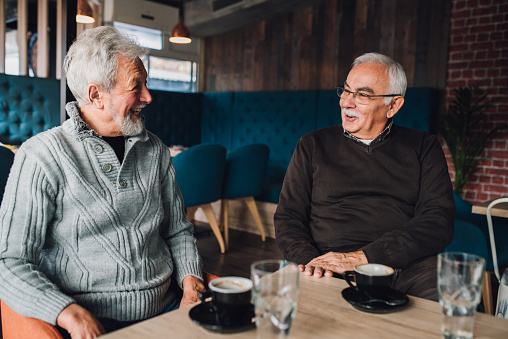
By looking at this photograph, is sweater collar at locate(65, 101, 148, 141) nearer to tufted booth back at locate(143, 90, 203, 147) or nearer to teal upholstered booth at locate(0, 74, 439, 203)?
teal upholstered booth at locate(0, 74, 439, 203)

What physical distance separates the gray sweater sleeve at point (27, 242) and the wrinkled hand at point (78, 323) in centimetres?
2

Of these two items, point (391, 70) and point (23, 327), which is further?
point (391, 70)

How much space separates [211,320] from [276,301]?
191mm

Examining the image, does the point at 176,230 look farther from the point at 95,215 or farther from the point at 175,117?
the point at 175,117

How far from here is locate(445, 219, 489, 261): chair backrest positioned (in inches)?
90.3

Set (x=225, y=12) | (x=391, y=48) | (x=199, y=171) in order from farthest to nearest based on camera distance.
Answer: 1. (x=225, y=12)
2. (x=391, y=48)
3. (x=199, y=171)

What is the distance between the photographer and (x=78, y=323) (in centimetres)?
108

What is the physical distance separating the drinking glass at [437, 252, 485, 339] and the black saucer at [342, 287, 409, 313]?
0.49 feet

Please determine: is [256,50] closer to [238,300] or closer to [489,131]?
[489,131]

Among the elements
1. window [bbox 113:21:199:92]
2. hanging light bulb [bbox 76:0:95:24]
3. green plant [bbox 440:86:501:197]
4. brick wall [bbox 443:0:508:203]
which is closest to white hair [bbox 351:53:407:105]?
green plant [bbox 440:86:501:197]

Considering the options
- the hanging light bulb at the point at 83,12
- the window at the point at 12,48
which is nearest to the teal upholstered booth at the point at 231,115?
the hanging light bulb at the point at 83,12

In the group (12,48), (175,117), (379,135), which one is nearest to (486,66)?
(379,135)

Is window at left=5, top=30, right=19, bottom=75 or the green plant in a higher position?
window at left=5, top=30, right=19, bottom=75

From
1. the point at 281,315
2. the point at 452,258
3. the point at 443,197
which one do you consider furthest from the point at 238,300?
the point at 443,197
